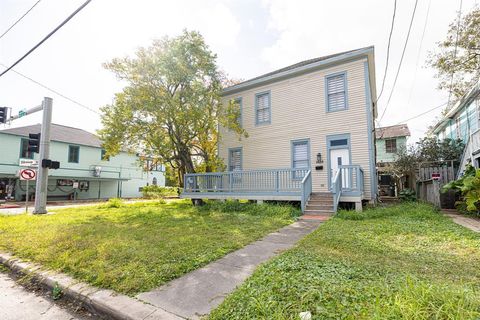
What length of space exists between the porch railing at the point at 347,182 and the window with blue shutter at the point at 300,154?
1924 millimetres

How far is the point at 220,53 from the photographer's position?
12055mm

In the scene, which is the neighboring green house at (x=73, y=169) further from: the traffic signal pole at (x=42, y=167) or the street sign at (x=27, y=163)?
the traffic signal pole at (x=42, y=167)

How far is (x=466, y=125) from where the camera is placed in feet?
46.8

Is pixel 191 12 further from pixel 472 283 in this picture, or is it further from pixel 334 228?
pixel 472 283

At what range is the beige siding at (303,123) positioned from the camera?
9742mm

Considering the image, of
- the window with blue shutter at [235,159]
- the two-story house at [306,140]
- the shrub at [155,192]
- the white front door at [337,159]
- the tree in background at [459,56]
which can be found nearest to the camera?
the two-story house at [306,140]

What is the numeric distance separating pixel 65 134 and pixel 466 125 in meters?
31.2

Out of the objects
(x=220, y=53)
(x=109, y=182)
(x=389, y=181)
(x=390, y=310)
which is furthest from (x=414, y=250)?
(x=109, y=182)

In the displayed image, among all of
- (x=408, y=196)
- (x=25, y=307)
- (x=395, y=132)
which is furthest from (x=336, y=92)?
(x=395, y=132)

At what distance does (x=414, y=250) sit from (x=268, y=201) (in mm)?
6366

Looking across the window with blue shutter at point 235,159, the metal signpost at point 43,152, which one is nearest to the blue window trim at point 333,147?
the window with blue shutter at point 235,159

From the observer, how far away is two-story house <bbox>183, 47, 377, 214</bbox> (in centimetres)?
927

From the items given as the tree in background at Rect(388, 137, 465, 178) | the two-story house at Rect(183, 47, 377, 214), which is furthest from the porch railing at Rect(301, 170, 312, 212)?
the tree in background at Rect(388, 137, 465, 178)

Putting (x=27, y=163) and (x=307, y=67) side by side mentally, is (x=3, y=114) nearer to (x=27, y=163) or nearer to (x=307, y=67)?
(x=27, y=163)
